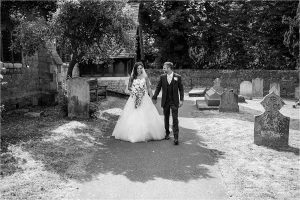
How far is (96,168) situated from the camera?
6.74 meters

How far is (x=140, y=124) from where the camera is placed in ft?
30.2

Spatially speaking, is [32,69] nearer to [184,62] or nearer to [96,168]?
[96,168]

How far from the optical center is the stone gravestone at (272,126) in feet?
29.0

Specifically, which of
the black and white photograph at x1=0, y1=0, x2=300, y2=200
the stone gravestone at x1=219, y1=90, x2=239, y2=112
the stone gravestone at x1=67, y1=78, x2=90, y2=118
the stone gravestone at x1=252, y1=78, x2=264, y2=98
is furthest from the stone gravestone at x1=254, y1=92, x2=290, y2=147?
the stone gravestone at x1=252, y1=78, x2=264, y2=98

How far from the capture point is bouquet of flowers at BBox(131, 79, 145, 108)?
9500 mm

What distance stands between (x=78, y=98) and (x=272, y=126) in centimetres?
671

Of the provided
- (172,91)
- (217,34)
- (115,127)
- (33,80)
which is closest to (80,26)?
(115,127)

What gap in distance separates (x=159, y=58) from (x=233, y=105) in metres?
17.1

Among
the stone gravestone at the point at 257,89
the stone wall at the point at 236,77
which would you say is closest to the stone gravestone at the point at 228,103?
the stone gravestone at the point at 257,89

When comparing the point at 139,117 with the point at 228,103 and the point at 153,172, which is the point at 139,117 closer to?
the point at 153,172

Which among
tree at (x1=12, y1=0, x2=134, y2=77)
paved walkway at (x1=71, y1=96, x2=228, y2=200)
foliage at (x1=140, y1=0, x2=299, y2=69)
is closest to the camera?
paved walkway at (x1=71, y1=96, x2=228, y2=200)

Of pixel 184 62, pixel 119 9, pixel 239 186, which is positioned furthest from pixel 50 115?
pixel 184 62

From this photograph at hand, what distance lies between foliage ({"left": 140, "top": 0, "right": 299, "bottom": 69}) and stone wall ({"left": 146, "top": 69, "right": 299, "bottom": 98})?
8.81ft

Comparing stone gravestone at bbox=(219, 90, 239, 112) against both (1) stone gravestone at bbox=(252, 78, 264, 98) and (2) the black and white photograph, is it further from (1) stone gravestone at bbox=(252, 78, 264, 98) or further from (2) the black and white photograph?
(1) stone gravestone at bbox=(252, 78, 264, 98)
